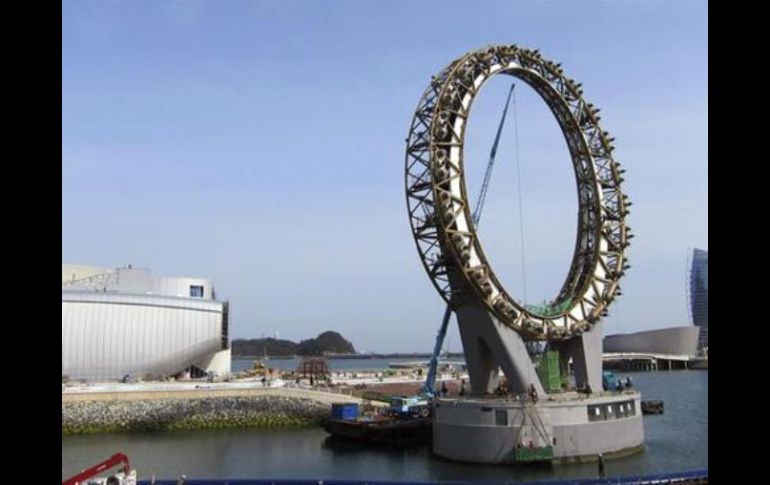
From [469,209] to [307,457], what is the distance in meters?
21.9

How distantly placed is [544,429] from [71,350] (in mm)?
69080

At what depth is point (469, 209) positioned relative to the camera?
50531mm

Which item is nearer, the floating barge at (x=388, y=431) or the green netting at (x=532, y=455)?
the green netting at (x=532, y=455)

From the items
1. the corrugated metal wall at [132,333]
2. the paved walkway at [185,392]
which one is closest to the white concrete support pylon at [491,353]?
the paved walkway at [185,392]

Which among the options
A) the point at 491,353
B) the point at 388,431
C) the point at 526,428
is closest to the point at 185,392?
the point at 388,431

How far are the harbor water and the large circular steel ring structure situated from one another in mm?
10643

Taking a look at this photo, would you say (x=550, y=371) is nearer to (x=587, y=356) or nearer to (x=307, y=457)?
(x=587, y=356)

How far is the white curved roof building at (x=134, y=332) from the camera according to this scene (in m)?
95.8

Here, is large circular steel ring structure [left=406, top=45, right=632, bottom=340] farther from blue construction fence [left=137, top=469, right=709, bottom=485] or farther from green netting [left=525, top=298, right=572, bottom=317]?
blue construction fence [left=137, top=469, right=709, bottom=485]

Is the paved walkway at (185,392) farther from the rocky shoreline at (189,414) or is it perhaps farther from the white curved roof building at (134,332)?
the white curved roof building at (134,332)
